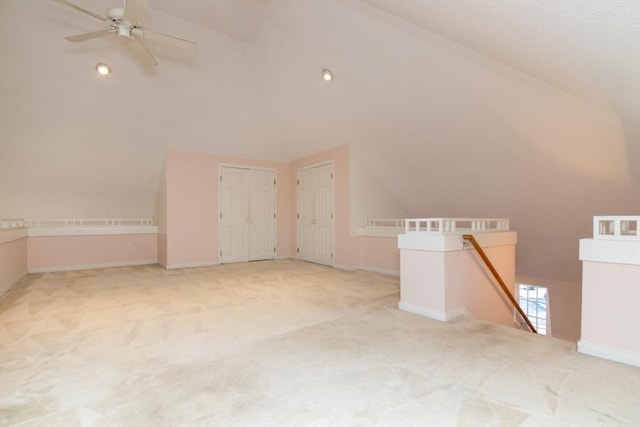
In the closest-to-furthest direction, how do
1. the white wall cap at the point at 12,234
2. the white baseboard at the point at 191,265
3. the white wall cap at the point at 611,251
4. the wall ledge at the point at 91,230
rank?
the white wall cap at the point at 611,251 → the white wall cap at the point at 12,234 → the wall ledge at the point at 91,230 → the white baseboard at the point at 191,265

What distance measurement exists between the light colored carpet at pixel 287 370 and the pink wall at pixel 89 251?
270cm

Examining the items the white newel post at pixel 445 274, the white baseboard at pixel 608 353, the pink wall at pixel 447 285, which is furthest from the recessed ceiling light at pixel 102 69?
the white baseboard at pixel 608 353

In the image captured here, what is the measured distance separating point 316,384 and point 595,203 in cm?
455

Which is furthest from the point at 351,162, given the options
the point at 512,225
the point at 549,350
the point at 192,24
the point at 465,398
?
the point at 465,398

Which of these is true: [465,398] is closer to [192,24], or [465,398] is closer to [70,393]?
[70,393]

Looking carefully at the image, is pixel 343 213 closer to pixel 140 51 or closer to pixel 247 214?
pixel 247 214

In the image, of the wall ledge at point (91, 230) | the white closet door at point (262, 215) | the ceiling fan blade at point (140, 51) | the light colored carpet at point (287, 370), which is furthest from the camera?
the white closet door at point (262, 215)

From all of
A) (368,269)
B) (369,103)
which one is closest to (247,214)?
(368,269)

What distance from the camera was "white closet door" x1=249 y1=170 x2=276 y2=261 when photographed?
728 centimetres

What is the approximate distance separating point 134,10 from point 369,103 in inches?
123

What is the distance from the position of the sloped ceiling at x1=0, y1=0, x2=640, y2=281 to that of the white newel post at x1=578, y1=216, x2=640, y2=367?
1.17m

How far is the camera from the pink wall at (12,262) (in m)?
4.21

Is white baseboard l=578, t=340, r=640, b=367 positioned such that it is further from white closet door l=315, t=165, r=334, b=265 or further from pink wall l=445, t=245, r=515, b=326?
white closet door l=315, t=165, r=334, b=265

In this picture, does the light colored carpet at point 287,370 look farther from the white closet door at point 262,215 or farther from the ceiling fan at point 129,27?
the white closet door at point 262,215
